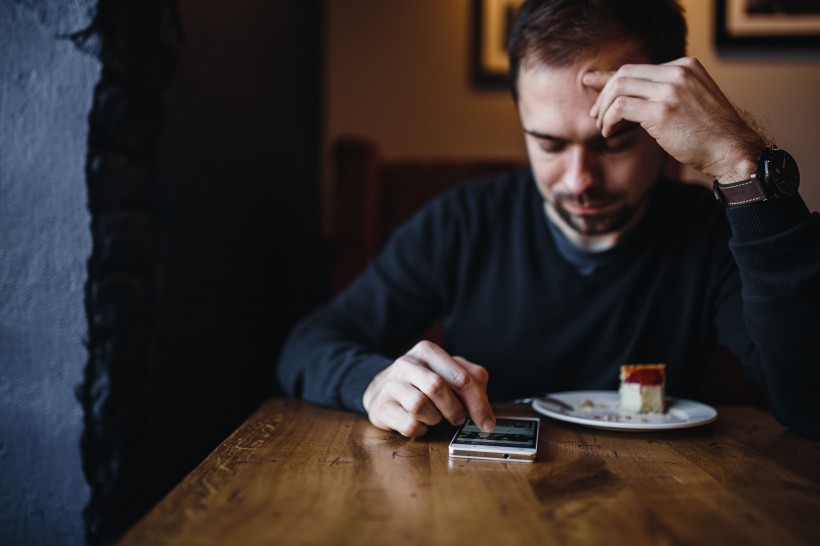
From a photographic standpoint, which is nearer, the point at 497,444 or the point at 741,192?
the point at 497,444

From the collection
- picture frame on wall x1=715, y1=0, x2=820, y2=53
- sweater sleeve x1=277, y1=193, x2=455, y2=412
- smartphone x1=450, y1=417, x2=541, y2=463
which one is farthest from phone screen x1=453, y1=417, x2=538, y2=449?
picture frame on wall x1=715, y1=0, x2=820, y2=53

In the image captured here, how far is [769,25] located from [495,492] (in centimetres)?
232

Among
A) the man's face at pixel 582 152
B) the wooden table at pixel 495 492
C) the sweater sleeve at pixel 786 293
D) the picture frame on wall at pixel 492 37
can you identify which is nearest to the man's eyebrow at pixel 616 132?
the man's face at pixel 582 152

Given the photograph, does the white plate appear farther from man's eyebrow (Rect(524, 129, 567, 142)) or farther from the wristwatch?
man's eyebrow (Rect(524, 129, 567, 142))

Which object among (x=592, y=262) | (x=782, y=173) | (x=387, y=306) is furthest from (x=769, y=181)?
(x=387, y=306)

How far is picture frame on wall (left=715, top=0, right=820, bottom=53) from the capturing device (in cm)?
227

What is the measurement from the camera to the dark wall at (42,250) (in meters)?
0.92

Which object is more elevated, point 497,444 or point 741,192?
point 741,192

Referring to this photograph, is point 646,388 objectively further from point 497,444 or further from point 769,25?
point 769,25

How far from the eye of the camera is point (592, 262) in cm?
129

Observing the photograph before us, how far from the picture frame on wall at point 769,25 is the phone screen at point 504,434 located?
2.03m

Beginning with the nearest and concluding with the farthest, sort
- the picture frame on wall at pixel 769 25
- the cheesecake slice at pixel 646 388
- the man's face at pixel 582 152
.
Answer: the cheesecake slice at pixel 646 388, the man's face at pixel 582 152, the picture frame on wall at pixel 769 25

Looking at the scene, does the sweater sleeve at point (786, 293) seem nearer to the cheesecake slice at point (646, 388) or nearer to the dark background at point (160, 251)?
the cheesecake slice at point (646, 388)

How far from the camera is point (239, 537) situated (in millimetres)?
549
